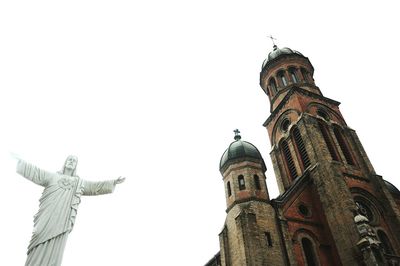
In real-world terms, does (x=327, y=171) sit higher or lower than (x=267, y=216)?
higher

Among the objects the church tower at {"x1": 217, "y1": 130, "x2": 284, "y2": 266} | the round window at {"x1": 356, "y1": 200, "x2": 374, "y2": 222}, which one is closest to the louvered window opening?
the round window at {"x1": 356, "y1": 200, "x2": 374, "y2": 222}

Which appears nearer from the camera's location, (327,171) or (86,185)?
(86,185)

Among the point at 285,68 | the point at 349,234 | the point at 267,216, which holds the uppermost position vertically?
the point at 285,68

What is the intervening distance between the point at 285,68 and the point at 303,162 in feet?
33.9

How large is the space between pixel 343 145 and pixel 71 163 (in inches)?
910

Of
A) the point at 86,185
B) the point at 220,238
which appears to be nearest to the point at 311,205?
the point at 220,238

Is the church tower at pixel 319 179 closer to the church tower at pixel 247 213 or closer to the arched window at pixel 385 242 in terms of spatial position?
the arched window at pixel 385 242

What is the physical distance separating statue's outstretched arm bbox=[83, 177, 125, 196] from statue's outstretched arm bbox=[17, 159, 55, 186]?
0.69 meters

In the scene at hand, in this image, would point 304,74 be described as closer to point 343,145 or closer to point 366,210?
point 343,145

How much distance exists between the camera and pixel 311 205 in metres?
22.0

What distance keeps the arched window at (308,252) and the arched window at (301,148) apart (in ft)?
19.8

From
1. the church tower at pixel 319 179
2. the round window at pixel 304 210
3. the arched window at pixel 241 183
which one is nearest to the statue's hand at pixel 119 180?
the church tower at pixel 319 179

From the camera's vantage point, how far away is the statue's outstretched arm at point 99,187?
704 cm

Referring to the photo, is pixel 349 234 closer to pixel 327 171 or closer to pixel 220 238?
pixel 327 171
